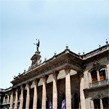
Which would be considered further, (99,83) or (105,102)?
(99,83)

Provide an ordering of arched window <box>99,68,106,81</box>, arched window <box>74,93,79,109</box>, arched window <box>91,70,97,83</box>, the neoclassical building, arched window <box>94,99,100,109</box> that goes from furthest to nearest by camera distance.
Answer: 1. arched window <box>74,93,79,109</box>
2. arched window <box>91,70,97,83</box>
3. arched window <box>99,68,106,81</box>
4. arched window <box>94,99,100,109</box>
5. the neoclassical building

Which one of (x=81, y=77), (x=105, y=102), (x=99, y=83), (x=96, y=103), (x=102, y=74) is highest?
(x=102, y=74)

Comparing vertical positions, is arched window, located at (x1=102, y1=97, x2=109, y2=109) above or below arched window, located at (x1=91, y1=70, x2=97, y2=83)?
below

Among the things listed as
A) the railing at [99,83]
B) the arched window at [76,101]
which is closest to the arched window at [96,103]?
the railing at [99,83]

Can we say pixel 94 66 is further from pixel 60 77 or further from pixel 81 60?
pixel 60 77

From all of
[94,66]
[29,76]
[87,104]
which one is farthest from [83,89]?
[29,76]

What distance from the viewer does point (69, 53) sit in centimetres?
2202

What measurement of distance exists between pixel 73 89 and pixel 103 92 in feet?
A: 19.1

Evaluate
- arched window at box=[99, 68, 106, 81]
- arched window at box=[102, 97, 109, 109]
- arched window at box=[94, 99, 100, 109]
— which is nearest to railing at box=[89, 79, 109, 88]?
arched window at box=[99, 68, 106, 81]

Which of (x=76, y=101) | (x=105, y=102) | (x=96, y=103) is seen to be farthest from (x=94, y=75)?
(x=76, y=101)

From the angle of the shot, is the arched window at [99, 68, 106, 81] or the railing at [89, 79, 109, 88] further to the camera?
the arched window at [99, 68, 106, 81]

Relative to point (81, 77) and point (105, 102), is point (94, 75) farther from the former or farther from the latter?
point (105, 102)

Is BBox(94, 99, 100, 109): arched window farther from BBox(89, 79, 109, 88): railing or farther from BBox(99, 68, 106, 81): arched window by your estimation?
BBox(99, 68, 106, 81): arched window

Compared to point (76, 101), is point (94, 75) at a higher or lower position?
higher
